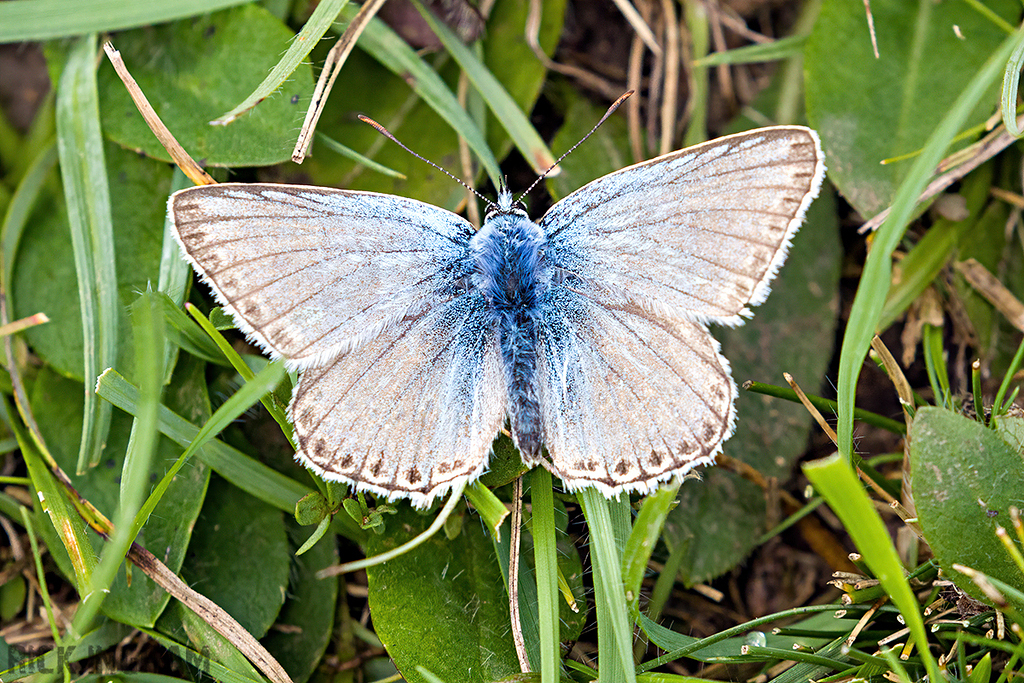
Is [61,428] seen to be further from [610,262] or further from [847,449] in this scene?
[847,449]

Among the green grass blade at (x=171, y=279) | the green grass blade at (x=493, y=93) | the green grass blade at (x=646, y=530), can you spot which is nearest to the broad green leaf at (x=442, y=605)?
the green grass blade at (x=646, y=530)

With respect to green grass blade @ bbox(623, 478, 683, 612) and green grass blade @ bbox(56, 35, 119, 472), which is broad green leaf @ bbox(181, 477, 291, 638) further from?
green grass blade @ bbox(623, 478, 683, 612)

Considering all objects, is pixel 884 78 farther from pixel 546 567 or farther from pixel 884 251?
pixel 546 567

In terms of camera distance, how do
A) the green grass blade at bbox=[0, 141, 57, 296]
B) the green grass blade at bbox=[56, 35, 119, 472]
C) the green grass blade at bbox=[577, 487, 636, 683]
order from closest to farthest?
1. the green grass blade at bbox=[577, 487, 636, 683]
2. the green grass blade at bbox=[56, 35, 119, 472]
3. the green grass blade at bbox=[0, 141, 57, 296]

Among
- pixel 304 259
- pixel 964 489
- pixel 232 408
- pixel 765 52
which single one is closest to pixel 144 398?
pixel 232 408

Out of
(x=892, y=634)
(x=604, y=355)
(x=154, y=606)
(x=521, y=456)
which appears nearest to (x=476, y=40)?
(x=604, y=355)

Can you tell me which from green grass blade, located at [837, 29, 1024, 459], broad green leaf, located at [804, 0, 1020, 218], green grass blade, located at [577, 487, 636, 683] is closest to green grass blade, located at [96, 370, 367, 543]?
green grass blade, located at [577, 487, 636, 683]
